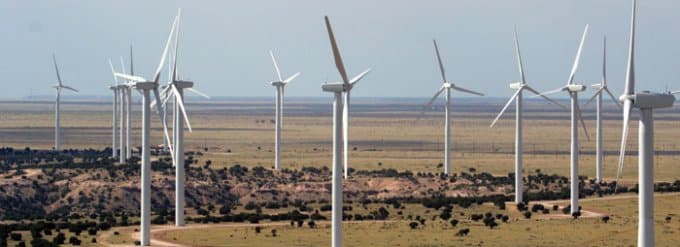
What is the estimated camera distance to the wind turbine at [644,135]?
5203 cm

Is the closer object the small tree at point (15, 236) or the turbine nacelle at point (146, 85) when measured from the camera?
the turbine nacelle at point (146, 85)

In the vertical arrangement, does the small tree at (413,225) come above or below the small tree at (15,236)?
above

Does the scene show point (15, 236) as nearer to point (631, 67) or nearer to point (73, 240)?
point (73, 240)

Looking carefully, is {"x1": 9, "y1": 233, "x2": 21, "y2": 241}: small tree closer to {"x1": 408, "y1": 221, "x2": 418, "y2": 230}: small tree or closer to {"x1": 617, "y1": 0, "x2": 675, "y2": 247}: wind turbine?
{"x1": 408, "y1": 221, "x2": 418, "y2": 230}: small tree

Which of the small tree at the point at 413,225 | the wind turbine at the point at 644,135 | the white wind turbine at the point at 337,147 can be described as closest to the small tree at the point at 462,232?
the small tree at the point at 413,225

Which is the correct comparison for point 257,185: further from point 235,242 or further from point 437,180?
point 235,242

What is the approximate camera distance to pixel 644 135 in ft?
173

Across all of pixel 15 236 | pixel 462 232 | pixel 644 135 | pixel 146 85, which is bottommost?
pixel 15 236

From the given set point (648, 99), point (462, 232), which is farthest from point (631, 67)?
point (462, 232)

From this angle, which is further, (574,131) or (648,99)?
(574,131)

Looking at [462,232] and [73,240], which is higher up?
[462,232]

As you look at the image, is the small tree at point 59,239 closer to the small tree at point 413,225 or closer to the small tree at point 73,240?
the small tree at point 73,240

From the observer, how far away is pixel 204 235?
83.1 m

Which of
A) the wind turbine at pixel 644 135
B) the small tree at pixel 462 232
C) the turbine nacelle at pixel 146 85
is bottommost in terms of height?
the small tree at pixel 462 232
